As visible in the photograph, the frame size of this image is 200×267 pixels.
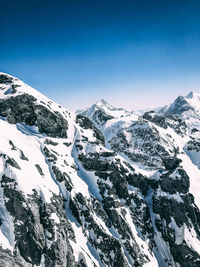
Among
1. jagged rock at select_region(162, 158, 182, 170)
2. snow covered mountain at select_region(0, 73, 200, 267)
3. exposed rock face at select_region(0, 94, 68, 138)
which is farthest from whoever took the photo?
jagged rock at select_region(162, 158, 182, 170)

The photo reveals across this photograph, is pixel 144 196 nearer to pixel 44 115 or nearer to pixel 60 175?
pixel 60 175

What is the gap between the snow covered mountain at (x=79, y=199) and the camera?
80.5m

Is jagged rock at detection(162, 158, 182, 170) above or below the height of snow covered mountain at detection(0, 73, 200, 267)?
above

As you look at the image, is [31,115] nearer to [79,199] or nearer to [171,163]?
[79,199]

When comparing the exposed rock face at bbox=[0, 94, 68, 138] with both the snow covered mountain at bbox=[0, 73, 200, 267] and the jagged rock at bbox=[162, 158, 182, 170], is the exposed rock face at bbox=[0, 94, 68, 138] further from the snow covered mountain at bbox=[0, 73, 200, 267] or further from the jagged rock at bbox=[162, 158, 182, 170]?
the jagged rock at bbox=[162, 158, 182, 170]

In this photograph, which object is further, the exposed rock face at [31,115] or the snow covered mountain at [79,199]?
the exposed rock face at [31,115]

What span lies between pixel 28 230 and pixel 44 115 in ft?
258

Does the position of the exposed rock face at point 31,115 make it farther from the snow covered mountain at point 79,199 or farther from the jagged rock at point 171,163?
the jagged rock at point 171,163

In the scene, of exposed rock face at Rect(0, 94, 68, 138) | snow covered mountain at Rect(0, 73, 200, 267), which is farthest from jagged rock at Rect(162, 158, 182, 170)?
exposed rock face at Rect(0, 94, 68, 138)

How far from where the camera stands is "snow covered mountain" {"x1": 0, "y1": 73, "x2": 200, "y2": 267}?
264 ft

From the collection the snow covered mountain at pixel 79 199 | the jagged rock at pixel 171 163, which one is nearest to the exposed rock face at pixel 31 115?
the snow covered mountain at pixel 79 199

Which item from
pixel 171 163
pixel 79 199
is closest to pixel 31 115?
pixel 79 199

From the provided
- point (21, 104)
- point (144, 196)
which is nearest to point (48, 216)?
point (144, 196)

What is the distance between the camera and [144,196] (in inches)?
5182
